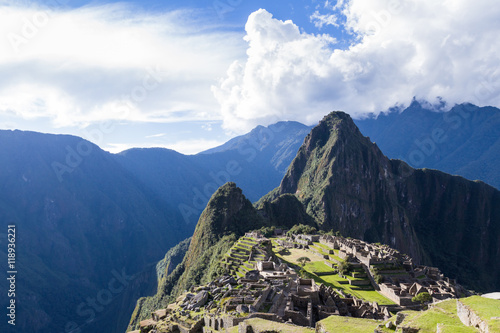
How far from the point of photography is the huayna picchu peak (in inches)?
1015

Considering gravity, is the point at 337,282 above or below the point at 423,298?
above

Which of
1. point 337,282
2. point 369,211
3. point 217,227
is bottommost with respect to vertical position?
point 337,282

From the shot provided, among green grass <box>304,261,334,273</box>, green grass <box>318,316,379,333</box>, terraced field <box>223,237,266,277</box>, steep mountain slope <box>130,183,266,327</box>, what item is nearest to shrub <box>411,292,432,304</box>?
green grass <box>304,261,334,273</box>

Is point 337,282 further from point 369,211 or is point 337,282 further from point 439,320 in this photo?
point 369,211

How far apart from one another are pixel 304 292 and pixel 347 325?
12.9 meters

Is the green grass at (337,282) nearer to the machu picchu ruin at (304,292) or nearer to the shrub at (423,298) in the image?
the machu picchu ruin at (304,292)

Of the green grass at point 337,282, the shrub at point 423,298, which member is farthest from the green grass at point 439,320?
the green grass at point 337,282

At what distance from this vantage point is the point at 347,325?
754 inches

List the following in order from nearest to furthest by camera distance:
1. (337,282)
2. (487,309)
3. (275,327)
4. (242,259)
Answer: (487,309) → (275,327) → (337,282) → (242,259)

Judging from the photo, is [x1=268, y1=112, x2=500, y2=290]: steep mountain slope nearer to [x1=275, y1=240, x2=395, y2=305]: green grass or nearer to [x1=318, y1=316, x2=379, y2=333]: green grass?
[x1=275, y1=240, x2=395, y2=305]: green grass

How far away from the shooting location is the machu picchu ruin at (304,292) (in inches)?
972

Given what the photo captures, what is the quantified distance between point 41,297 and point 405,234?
175 m

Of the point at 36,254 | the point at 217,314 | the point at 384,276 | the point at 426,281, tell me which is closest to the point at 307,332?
the point at 217,314

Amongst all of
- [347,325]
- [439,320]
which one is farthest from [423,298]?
[439,320]
